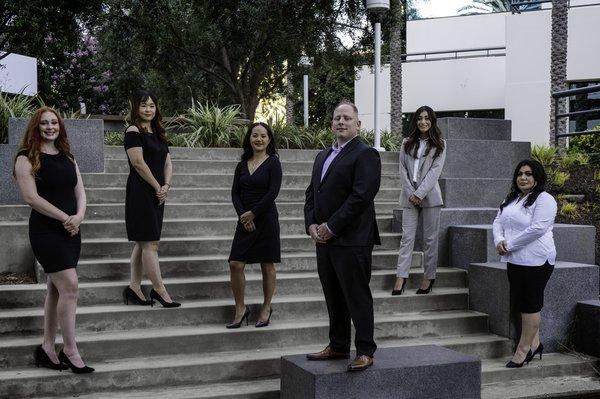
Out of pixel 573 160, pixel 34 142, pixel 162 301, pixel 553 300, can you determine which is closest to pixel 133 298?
pixel 162 301

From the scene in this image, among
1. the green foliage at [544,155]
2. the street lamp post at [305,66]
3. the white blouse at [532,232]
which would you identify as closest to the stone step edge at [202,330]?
the white blouse at [532,232]

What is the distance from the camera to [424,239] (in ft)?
24.1

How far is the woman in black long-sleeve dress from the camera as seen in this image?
6.27m

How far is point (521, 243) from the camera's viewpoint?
6.21 metres

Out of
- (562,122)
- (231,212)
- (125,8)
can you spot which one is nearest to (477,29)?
(562,122)

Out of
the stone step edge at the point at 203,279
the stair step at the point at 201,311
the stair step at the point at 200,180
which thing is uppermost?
the stair step at the point at 200,180

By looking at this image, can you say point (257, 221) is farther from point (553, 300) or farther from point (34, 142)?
point (553, 300)

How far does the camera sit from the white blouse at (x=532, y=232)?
6.16 m

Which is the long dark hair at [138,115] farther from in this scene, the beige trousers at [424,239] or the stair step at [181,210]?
the beige trousers at [424,239]

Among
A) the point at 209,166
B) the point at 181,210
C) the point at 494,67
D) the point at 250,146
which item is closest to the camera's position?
the point at 250,146

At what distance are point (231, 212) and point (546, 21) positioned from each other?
16725mm

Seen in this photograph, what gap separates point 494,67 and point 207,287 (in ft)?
66.9

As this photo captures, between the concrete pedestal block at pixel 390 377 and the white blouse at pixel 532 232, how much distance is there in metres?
1.24

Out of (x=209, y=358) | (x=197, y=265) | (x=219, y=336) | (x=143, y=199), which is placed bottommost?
(x=209, y=358)
